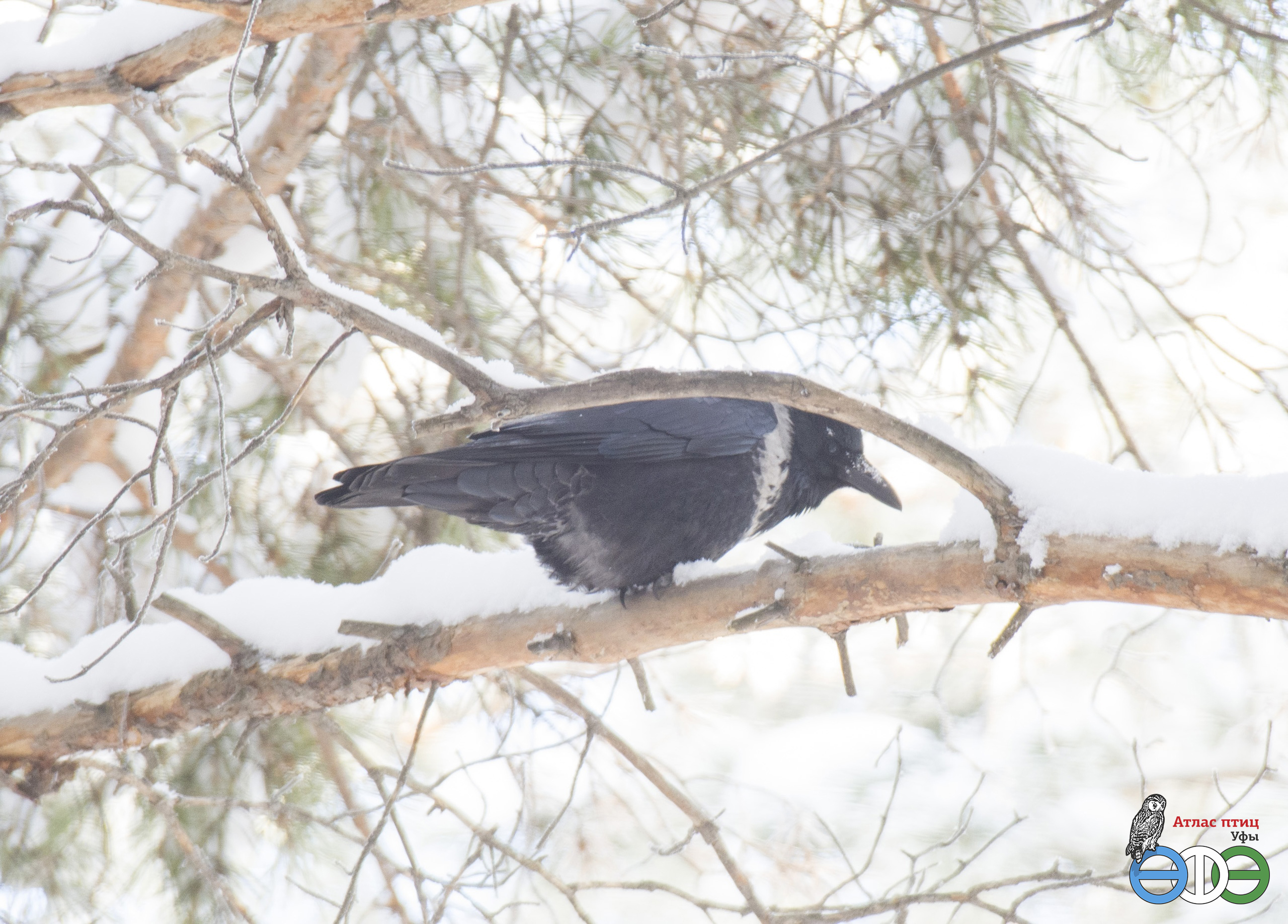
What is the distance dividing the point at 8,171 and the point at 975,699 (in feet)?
13.6

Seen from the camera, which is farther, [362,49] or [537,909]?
[537,909]

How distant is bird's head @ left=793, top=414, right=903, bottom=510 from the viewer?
115 inches

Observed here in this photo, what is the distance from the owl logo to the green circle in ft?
0.49

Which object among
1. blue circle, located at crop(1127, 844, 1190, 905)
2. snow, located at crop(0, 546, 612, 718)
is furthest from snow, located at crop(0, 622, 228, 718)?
blue circle, located at crop(1127, 844, 1190, 905)

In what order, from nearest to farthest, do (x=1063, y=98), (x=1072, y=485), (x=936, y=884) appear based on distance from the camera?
(x=1072, y=485), (x=936, y=884), (x=1063, y=98)

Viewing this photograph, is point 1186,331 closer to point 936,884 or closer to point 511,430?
point 936,884

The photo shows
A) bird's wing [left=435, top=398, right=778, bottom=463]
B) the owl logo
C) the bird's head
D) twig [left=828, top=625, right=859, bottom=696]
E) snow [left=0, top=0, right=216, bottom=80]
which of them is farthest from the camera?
the bird's head

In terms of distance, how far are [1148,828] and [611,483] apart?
1.66 m

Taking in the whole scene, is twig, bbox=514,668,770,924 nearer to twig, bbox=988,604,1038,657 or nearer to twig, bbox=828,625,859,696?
twig, bbox=828,625,859,696

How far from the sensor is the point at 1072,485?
175cm

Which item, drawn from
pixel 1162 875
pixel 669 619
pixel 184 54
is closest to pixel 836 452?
pixel 669 619

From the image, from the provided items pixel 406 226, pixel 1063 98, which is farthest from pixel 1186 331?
pixel 406 226

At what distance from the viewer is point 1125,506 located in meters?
1.69

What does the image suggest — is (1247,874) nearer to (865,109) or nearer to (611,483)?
(611,483)
